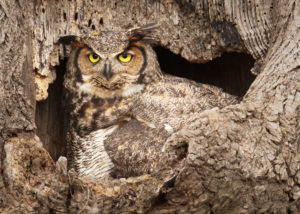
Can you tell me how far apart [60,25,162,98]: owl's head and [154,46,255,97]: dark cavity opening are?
60 centimetres

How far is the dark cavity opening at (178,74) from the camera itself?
9.04ft

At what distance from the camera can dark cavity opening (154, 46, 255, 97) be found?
9.88ft

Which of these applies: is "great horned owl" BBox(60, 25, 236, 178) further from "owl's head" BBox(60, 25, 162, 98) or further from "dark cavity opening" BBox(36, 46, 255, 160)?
"dark cavity opening" BBox(36, 46, 255, 160)

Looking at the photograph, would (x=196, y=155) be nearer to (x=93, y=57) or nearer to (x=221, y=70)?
(x=93, y=57)

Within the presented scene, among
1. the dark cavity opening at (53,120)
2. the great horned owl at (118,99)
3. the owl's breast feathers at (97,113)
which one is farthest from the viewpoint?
the dark cavity opening at (53,120)

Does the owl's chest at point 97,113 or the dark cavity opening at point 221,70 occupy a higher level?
the dark cavity opening at point 221,70

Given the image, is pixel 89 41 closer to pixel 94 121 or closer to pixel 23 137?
pixel 94 121

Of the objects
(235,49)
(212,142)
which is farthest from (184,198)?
(235,49)

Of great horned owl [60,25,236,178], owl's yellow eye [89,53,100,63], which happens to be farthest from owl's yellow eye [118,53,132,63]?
owl's yellow eye [89,53,100,63]

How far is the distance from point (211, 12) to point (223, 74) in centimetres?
61

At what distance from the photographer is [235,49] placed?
260 cm

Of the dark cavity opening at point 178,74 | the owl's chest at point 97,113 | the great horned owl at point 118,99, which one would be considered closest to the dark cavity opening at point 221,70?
the dark cavity opening at point 178,74

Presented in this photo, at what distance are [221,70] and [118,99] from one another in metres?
0.85

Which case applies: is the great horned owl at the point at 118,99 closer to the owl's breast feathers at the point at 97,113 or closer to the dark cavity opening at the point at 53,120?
the owl's breast feathers at the point at 97,113
